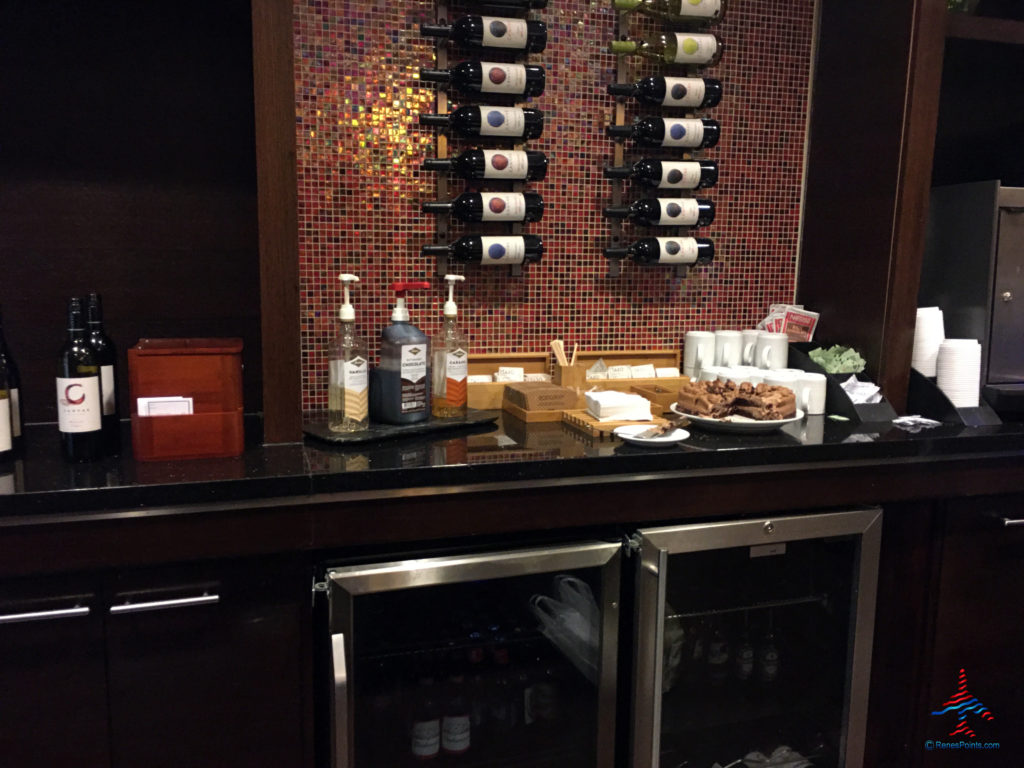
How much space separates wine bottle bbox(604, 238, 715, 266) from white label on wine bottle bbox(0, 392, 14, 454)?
1.48m

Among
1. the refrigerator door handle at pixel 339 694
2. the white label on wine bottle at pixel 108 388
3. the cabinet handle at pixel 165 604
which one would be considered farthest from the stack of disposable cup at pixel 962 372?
the white label on wine bottle at pixel 108 388

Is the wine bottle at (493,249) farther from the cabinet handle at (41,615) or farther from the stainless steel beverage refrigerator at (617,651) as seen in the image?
the cabinet handle at (41,615)

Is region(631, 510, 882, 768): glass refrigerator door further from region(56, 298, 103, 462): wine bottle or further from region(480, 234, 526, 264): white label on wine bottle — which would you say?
region(56, 298, 103, 462): wine bottle

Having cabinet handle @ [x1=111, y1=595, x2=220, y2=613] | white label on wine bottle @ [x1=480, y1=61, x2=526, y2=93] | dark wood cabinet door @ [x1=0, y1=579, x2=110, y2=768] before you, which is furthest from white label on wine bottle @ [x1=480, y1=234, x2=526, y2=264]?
dark wood cabinet door @ [x1=0, y1=579, x2=110, y2=768]

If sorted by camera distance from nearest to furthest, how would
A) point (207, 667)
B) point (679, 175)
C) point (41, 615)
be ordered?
point (41, 615) < point (207, 667) < point (679, 175)

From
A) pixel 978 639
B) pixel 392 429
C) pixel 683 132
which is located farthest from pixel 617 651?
pixel 683 132

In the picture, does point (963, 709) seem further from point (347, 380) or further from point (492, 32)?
point (492, 32)

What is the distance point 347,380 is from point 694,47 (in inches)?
52.0

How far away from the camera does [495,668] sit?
1.66m

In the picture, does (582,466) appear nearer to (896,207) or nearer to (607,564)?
(607,564)

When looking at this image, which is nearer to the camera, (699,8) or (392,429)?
(392,429)

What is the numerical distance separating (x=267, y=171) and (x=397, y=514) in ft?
2.37

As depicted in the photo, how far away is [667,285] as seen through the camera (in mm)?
2248

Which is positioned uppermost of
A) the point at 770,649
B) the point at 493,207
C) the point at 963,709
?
the point at 493,207
